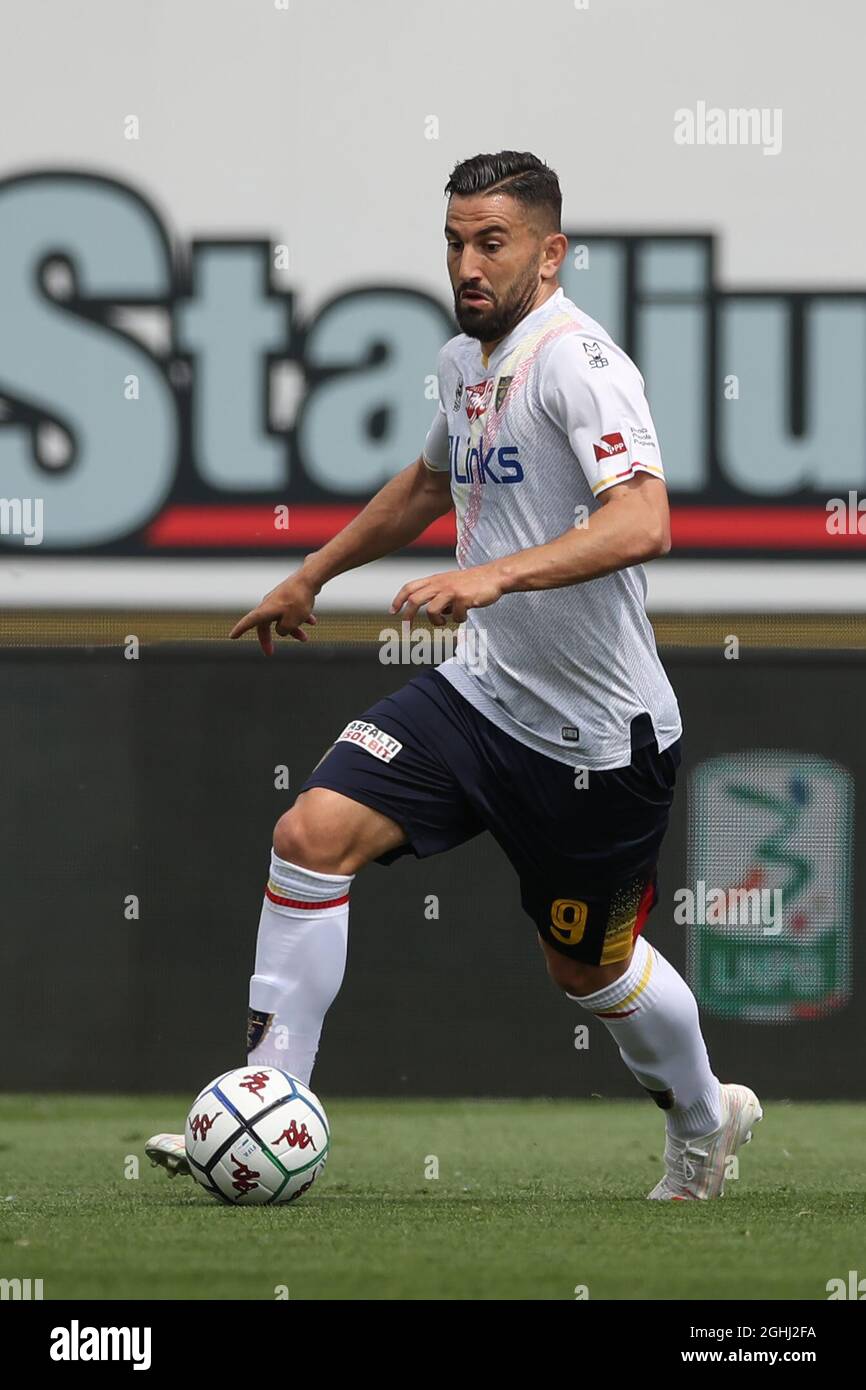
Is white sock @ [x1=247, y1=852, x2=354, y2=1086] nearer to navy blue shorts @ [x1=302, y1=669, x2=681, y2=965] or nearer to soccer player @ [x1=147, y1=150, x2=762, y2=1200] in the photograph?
soccer player @ [x1=147, y1=150, x2=762, y2=1200]

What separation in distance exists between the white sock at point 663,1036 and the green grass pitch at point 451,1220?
23 cm

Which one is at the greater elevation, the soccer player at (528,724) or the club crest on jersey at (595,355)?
the club crest on jersey at (595,355)

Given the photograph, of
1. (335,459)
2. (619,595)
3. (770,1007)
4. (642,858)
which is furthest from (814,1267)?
(335,459)

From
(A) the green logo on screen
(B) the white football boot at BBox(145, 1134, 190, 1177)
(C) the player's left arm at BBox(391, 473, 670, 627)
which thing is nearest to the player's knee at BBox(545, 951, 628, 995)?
(B) the white football boot at BBox(145, 1134, 190, 1177)

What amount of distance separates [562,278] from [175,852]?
107 inches

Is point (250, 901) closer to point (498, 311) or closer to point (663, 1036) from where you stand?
point (663, 1036)

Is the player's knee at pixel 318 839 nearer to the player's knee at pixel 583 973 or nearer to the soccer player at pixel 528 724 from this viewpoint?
the soccer player at pixel 528 724

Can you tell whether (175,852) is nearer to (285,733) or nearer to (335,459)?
(285,733)

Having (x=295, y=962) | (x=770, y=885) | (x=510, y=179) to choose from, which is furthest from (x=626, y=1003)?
(x=770, y=885)

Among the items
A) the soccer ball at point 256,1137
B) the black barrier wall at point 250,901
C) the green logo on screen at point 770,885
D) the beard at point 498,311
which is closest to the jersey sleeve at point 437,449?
the beard at point 498,311

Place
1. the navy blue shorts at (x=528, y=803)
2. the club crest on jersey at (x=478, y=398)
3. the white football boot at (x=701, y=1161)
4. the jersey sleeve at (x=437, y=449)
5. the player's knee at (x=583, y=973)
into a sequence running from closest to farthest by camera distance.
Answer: the navy blue shorts at (x=528, y=803)
the club crest on jersey at (x=478, y=398)
the player's knee at (x=583, y=973)
the white football boot at (x=701, y=1161)
the jersey sleeve at (x=437, y=449)

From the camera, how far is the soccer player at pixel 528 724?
4871 mm

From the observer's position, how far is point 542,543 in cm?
502
